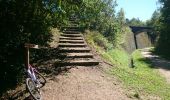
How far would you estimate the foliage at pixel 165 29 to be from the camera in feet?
120

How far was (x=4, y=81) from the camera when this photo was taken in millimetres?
9969

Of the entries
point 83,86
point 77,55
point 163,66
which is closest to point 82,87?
point 83,86

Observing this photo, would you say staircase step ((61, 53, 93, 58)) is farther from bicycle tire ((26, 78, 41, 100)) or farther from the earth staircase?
bicycle tire ((26, 78, 41, 100))

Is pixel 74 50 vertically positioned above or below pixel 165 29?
below

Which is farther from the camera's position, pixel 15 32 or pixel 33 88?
pixel 15 32

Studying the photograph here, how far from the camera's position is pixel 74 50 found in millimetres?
15312

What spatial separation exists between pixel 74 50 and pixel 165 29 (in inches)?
950

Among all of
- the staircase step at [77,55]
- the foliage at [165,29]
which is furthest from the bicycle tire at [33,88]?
the foliage at [165,29]

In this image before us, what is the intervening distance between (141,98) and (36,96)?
386 centimetres

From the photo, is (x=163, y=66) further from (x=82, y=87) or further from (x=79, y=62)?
(x=82, y=87)

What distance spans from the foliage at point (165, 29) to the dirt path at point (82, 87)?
80.9ft

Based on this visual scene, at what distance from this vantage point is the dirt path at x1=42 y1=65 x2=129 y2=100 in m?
10.4

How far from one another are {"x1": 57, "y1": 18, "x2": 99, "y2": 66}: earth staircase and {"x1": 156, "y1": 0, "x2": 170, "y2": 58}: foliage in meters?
20.1

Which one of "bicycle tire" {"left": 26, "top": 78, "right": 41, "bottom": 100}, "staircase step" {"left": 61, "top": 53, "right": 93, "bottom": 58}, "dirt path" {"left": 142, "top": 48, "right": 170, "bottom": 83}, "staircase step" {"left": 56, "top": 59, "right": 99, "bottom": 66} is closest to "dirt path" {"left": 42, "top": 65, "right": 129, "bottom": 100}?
"staircase step" {"left": 56, "top": 59, "right": 99, "bottom": 66}
